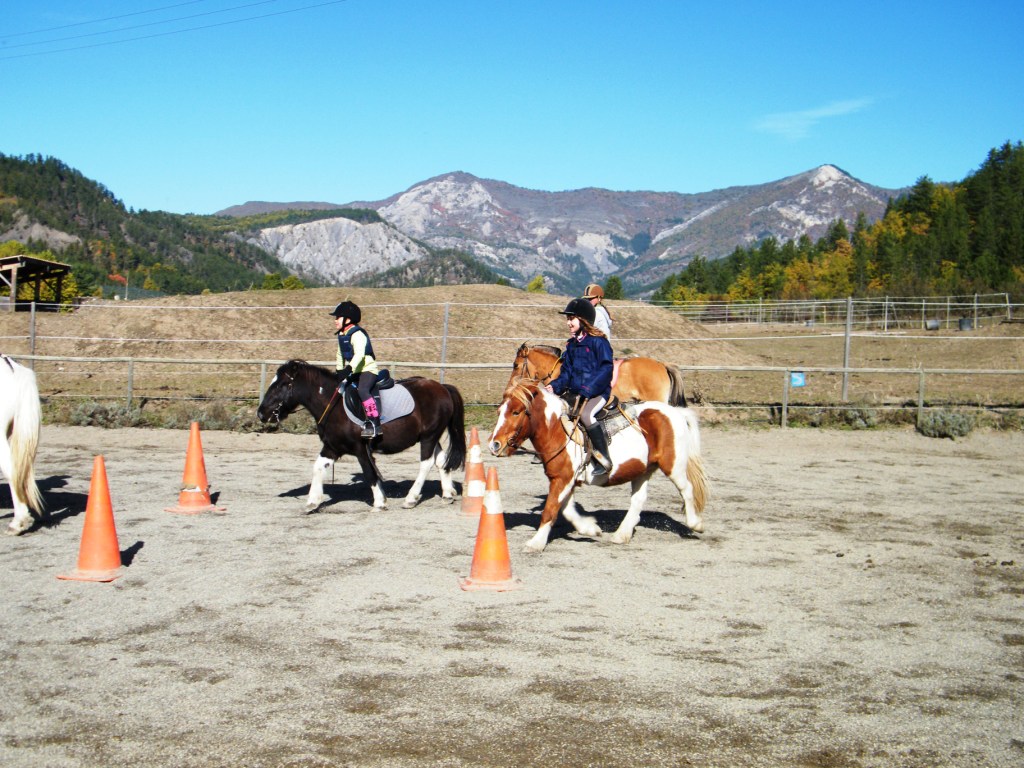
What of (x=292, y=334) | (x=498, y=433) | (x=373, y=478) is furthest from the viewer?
(x=292, y=334)

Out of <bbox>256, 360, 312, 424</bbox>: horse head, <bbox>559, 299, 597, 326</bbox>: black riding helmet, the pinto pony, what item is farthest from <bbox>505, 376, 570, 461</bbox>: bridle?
<bbox>256, 360, 312, 424</bbox>: horse head

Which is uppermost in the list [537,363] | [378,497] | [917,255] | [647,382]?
[917,255]

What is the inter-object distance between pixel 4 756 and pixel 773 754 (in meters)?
3.50

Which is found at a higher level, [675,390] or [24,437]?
[675,390]

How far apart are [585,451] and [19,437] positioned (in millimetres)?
5290

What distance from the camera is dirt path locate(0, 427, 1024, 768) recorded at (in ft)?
14.0

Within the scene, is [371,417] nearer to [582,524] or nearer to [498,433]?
[498,433]

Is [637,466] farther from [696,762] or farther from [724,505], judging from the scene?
[696,762]

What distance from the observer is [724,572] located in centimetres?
771

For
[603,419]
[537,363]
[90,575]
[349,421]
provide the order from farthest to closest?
[537,363], [349,421], [603,419], [90,575]

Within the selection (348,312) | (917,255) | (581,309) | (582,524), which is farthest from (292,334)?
(917,255)

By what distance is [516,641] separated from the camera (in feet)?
18.9

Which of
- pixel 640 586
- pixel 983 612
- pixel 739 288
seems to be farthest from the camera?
pixel 739 288

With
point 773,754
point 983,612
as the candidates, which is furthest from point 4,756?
point 983,612
